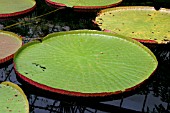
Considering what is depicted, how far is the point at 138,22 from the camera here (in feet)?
8.09

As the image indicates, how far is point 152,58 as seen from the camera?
1.96m

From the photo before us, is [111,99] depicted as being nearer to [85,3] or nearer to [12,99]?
[12,99]

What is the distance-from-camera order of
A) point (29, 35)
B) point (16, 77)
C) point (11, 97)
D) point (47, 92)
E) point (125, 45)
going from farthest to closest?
point (29, 35) → point (125, 45) → point (16, 77) → point (47, 92) → point (11, 97)

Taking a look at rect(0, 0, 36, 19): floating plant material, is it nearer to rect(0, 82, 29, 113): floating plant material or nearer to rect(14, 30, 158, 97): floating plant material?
rect(14, 30, 158, 97): floating plant material

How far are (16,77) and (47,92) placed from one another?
24 cm

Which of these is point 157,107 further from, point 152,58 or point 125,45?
point 125,45

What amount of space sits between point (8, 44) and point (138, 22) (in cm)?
99

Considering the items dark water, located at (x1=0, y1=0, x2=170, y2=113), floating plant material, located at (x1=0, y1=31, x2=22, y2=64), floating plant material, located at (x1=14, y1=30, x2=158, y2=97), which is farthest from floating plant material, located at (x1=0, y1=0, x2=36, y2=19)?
floating plant material, located at (x1=14, y1=30, x2=158, y2=97)

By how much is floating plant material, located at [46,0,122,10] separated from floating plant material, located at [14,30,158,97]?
50cm

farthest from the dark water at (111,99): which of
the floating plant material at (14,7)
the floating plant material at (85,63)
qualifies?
the floating plant material at (14,7)

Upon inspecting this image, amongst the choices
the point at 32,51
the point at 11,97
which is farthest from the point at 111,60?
the point at 11,97

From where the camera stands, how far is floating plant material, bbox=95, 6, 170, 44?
2.23 meters

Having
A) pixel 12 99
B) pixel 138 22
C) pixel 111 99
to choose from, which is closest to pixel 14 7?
pixel 138 22

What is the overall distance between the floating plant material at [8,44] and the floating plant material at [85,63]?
0.21 feet
